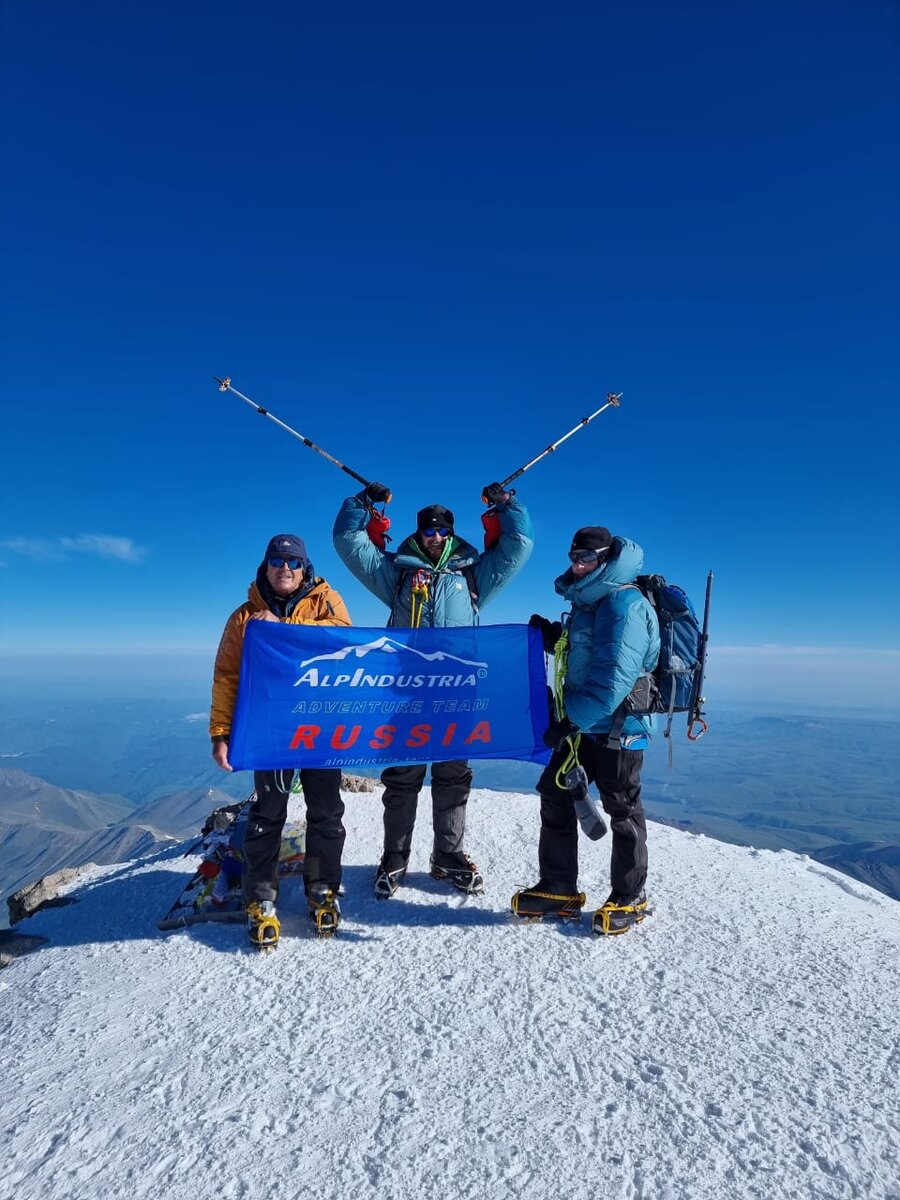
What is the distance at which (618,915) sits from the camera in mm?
5598

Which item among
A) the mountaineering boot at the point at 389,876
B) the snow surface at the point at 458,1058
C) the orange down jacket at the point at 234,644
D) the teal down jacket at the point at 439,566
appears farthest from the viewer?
the teal down jacket at the point at 439,566

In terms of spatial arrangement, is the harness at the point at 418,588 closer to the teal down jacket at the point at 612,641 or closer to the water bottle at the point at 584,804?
the teal down jacket at the point at 612,641

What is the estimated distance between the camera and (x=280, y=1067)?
3.74 m

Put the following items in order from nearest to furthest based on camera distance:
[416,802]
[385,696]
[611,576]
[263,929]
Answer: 1. [263,929]
2. [611,576]
3. [385,696]
4. [416,802]

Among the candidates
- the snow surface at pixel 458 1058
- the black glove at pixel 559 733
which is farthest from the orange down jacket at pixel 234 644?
the black glove at pixel 559 733

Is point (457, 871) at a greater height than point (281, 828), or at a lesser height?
lesser

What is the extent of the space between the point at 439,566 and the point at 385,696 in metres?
1.60

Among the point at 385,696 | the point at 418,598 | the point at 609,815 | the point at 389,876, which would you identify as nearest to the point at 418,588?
the point at 418,598

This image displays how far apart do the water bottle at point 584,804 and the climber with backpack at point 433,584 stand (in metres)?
1.61

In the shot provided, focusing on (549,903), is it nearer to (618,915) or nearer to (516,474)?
(618,915)

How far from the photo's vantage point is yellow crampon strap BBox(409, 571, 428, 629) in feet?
21.4

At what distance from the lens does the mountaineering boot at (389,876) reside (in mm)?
6461

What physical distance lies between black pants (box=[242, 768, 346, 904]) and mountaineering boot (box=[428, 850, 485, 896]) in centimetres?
156

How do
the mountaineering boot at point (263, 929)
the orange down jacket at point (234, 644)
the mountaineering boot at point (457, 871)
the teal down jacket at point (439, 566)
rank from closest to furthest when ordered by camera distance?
the mountaineering boot at point (263, 929), the orange down jacket at point (234, 644), the teal down jacket at point (439, 566), the mountaineering boot at point (457, 871)
